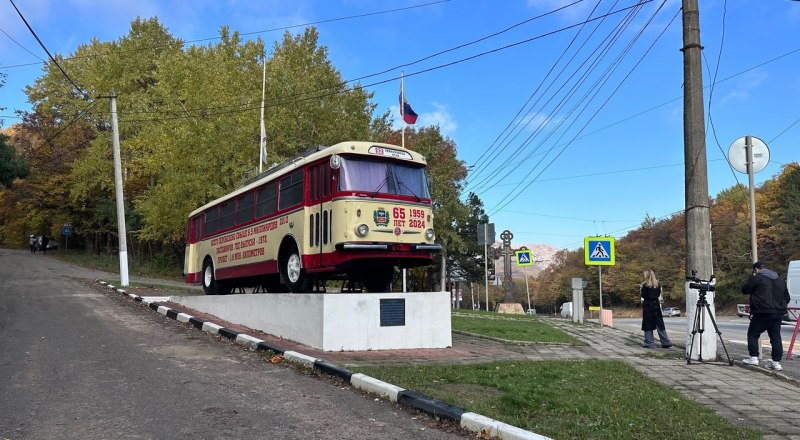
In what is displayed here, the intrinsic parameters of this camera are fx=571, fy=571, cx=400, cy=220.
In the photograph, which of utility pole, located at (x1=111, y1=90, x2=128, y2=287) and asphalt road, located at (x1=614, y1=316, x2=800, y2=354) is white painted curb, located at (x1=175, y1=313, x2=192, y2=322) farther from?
utility pole, located at (x1=111, y1=90, x2=128, y2=287)

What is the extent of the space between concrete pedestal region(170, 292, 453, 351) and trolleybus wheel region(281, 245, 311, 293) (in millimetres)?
494

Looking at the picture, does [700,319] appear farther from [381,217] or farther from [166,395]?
[166,395]

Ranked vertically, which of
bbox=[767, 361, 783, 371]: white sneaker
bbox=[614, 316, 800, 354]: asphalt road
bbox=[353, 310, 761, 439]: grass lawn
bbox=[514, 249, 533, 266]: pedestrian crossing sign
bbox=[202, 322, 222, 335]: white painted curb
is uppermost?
bbox=[514, 249, 533, 266]: pedestrian crossing sign

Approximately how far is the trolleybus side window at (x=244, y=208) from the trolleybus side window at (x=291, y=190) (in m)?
1.83

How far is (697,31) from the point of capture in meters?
10.6

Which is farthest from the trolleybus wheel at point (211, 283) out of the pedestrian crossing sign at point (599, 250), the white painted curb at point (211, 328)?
the pedestrian crossing sign at point (599, 250)

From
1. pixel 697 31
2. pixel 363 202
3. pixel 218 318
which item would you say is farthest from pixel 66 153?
pixel 697 31

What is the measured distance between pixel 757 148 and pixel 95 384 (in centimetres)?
1132

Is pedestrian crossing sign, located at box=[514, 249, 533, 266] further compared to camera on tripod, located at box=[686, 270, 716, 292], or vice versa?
pedestrian crossing sign, located at box=[514, 249, 533, 266]

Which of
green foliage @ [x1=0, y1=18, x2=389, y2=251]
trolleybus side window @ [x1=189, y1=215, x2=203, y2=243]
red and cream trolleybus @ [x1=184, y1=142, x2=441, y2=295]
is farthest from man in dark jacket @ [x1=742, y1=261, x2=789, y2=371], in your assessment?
green foliage @ [x1=0, y1=18, x2=389, y2=251]

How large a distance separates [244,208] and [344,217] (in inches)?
196

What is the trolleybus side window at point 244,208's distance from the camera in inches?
539

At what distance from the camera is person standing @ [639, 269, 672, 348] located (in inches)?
455

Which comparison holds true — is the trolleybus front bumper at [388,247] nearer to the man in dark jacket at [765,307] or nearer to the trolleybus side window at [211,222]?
the man in dark jacket at [765,307]
